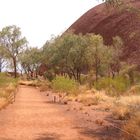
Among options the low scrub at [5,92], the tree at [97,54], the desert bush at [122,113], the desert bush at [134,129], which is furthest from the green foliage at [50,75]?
the desert bush at [134,129]

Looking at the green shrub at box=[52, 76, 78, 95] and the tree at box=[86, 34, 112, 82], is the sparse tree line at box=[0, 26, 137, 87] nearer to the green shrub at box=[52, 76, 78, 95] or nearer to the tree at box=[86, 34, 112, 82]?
the tree at box=[86, 34, 112, 82]

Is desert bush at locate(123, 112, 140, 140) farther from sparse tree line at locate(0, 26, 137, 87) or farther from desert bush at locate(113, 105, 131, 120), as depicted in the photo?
sparse tree line at locate(0, 26, 137, 87)

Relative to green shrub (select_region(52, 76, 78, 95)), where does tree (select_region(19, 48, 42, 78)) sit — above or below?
above

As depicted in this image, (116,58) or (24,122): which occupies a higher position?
(116,58)

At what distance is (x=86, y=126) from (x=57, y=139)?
3.58 meters

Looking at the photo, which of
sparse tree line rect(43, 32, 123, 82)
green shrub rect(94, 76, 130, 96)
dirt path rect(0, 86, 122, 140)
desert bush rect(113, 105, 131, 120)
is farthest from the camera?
sparse tree line rect(43, 32, 123, 82)

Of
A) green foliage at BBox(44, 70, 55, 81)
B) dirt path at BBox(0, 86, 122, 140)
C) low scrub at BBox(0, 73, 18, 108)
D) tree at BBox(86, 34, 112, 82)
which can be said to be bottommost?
dirt path at BBox(0, 86, 122, 140)

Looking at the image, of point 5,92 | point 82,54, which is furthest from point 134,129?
point 82,54

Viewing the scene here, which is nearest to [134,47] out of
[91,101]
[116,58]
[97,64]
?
[116,58]

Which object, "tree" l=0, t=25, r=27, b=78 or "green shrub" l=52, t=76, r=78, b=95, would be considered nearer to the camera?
"green shrub" l=52, t=76, r=78, b=95

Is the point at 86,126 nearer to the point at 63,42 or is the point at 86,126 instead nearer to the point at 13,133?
the point at 13,133

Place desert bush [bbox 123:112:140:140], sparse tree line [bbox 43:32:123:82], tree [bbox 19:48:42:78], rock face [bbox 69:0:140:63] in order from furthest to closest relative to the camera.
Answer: tree [bbox 19:48:42:78] < rock face [bbox 69:0:140:63] < sparse tree line [bbox 43:32:123:82] < desert bush [bbox 123:112:140:140]

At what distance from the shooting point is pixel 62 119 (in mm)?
20312

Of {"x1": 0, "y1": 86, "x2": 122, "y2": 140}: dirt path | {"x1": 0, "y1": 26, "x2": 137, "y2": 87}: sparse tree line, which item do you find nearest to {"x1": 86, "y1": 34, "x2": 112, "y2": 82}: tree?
{"x1": 0, "y1": 26, "x2": 137, "y2": 87}: sparse tree line
